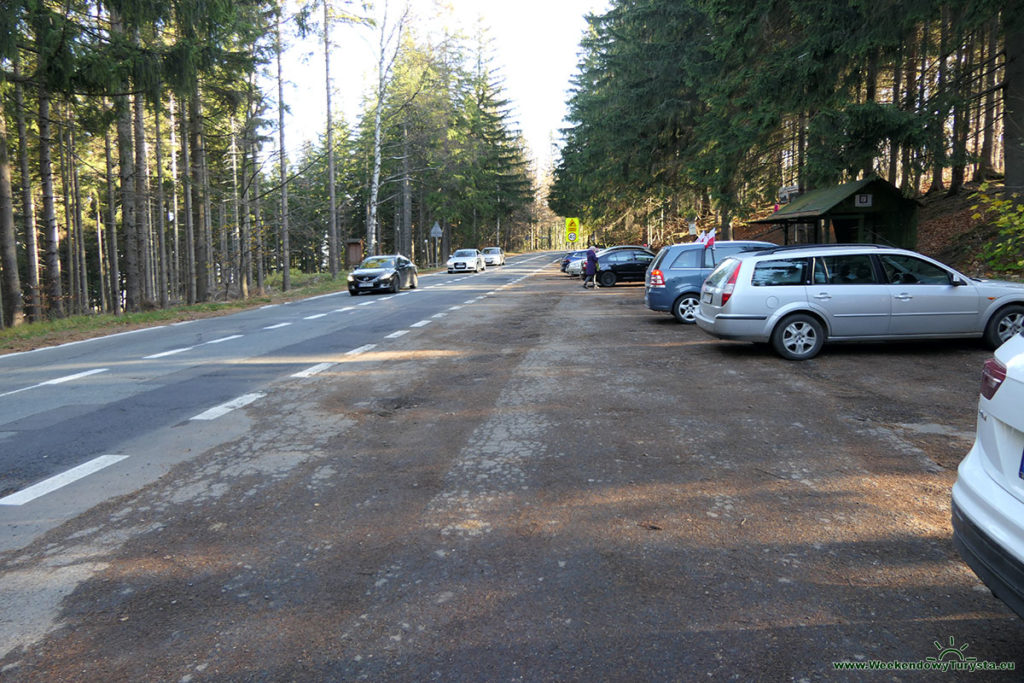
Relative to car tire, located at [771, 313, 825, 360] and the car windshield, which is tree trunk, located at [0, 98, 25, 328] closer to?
the car windshield

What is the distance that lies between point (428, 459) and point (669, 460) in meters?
1.96

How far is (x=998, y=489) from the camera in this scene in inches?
112

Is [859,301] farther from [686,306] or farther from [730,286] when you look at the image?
[686,306]

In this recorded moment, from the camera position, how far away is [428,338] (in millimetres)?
13961

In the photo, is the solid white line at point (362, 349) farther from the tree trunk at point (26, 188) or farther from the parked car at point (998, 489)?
the parked car at point (998, 489)

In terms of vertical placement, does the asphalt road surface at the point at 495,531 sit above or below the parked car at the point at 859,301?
below

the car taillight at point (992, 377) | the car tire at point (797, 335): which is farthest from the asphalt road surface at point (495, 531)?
the car tire at point (797, 335)

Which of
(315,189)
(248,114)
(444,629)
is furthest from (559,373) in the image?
(315,189)

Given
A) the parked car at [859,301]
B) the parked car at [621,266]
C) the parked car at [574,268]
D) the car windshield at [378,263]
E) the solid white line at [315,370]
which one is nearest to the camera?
the solid white line at [315,370]

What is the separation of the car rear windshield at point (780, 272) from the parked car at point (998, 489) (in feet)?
24.8

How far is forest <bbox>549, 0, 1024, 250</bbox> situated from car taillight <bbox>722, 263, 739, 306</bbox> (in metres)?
7.51

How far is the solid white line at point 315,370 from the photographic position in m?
10.0

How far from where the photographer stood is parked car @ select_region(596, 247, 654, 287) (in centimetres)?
3097

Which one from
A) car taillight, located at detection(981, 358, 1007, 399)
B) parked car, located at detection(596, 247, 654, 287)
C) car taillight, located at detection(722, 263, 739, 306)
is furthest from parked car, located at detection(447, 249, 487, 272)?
car taillight, located at detection(981, 358, 1007, 399)
